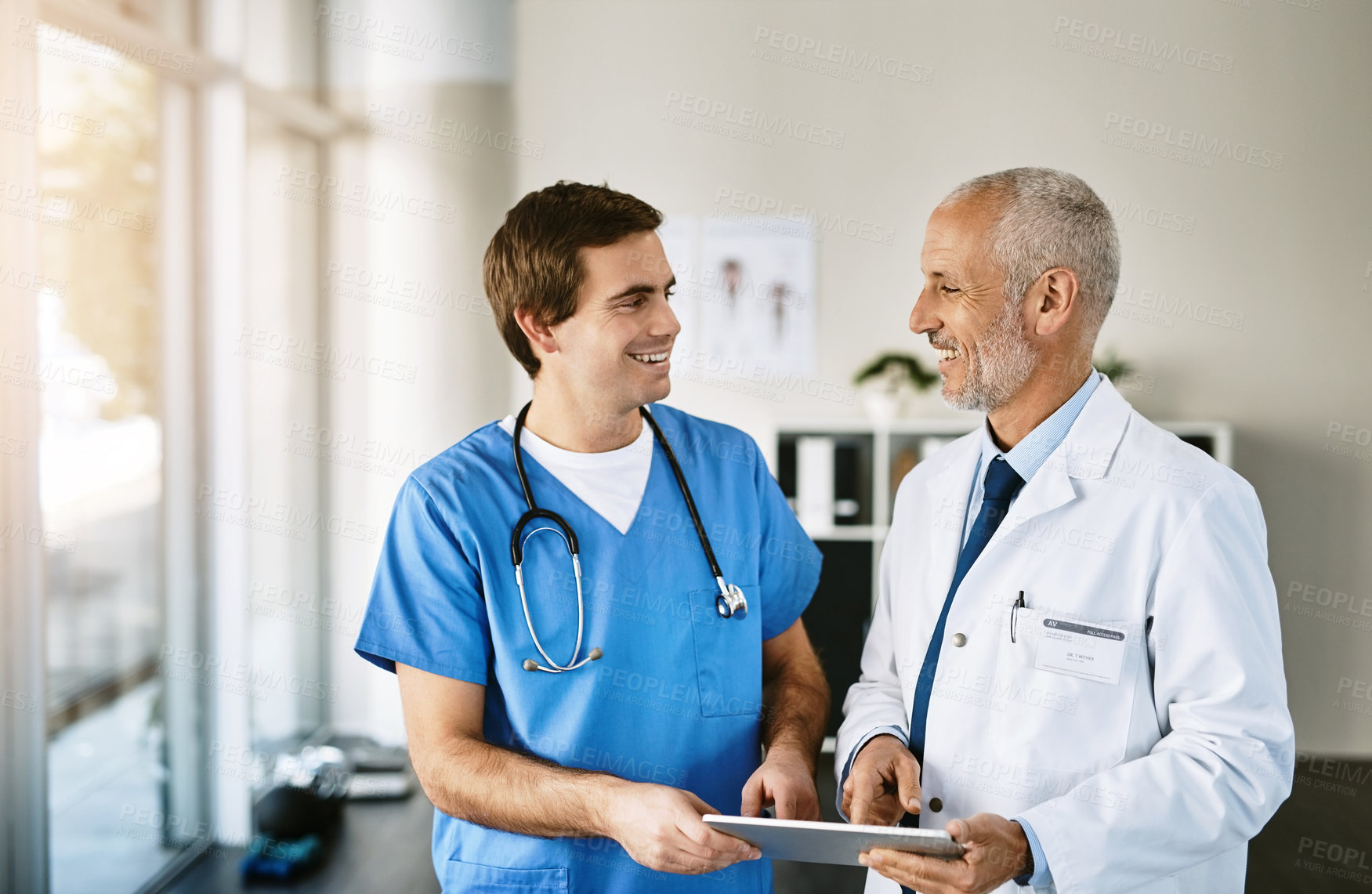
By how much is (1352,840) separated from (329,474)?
4.11 m

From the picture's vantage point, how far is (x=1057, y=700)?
49.2 inches

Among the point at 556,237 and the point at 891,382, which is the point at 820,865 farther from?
the point at 556,237

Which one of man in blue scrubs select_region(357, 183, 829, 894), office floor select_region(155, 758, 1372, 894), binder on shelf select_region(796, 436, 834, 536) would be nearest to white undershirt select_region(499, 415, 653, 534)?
man in blue scrubs select_region(357, 183, 829, 894)

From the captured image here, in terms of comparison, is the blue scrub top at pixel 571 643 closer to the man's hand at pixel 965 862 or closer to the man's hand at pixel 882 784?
the man's hand at pixel 882 784

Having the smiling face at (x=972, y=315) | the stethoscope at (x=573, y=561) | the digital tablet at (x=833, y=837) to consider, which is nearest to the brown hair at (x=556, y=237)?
the stethoscope at (x=573, y=561)

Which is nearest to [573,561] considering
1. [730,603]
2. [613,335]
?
[730,603]

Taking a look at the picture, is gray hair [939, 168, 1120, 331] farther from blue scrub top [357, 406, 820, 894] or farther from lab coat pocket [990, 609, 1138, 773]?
blue scrub top [357, 406, 820, 894]

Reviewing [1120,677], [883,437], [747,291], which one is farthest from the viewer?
[747,291]

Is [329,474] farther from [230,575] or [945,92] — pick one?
[945,92]

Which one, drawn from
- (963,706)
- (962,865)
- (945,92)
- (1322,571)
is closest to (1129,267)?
(945,92)

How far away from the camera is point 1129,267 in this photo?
4.02 metres

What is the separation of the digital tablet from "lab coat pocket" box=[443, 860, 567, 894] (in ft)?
1.06

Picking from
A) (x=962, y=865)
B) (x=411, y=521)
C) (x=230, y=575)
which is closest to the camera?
(x=962, y=865)

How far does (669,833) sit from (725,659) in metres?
0.34
